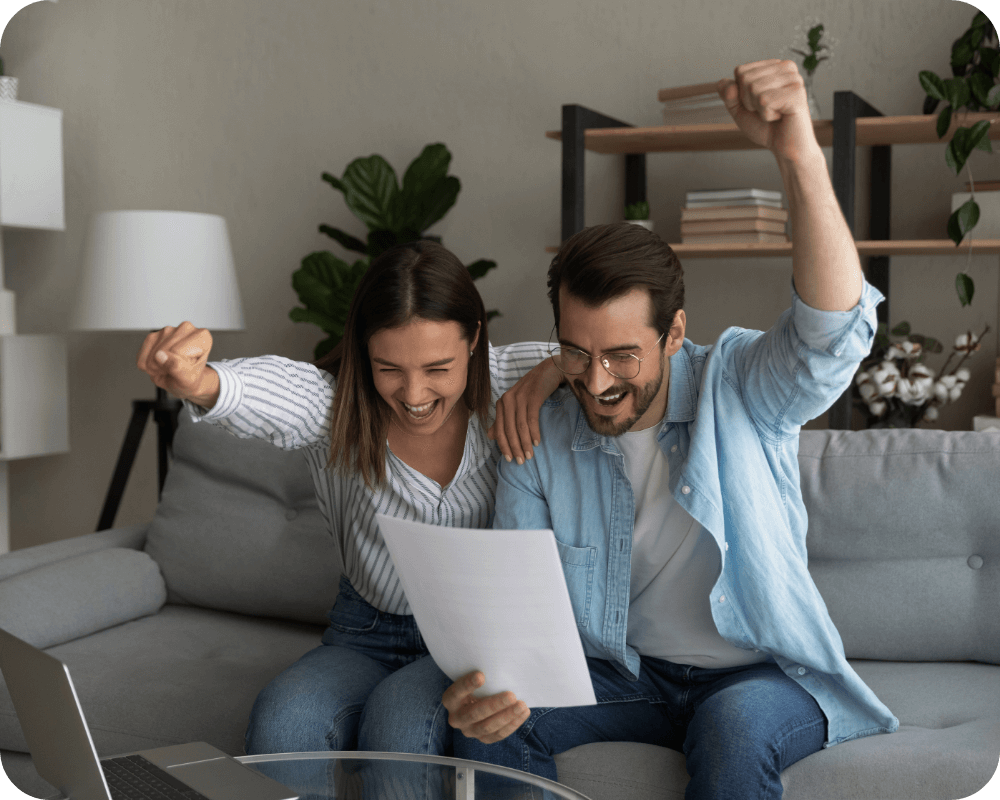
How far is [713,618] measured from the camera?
1.36 metres

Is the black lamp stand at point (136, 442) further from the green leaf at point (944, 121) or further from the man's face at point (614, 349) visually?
the green leaf at point (944, 121)

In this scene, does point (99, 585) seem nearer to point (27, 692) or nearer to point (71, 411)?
point (27, 692)

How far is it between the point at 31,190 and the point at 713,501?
9.48 ft

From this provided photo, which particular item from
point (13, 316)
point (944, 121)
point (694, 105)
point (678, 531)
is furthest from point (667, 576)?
point (13, 316)

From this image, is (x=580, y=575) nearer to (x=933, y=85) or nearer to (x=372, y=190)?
(x=933, y=85)

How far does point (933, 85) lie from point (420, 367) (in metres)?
1.57

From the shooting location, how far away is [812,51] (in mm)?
2500

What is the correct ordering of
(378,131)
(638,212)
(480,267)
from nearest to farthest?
(638,212), (480,267), (378,131)

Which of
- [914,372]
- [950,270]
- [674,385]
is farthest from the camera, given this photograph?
[950,270]

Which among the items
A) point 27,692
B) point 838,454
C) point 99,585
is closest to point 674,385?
point 838,454

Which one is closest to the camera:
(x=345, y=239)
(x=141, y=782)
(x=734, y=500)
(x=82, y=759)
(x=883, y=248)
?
(x=82, y=759)

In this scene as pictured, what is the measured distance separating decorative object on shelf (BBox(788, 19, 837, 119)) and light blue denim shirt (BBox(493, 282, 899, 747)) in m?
1.26

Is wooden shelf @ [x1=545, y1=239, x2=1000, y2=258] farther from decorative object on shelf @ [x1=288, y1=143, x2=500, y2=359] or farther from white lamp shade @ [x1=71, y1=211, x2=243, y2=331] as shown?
white lamp shade @ [x1=71, y1=211, x2=243, y2=331]

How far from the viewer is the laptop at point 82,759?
894mm
